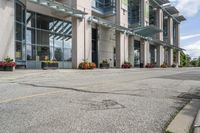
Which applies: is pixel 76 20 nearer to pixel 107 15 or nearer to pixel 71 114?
pixel 107 15

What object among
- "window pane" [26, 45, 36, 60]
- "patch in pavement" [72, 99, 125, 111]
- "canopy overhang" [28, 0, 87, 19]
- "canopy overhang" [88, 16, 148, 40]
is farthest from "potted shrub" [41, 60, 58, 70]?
"patch in pavement" [72, 99, 125, 111]

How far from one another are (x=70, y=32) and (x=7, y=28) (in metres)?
13.5

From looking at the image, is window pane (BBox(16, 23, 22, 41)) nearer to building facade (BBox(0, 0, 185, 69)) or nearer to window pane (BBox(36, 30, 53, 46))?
building facade (BBox(0, 0, 185, 69))

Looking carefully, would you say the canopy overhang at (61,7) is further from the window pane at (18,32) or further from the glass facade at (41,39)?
the window pane at (18,32)

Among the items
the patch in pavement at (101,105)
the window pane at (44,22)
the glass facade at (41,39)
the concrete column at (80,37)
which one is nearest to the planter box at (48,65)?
the glass facade at (41,39)

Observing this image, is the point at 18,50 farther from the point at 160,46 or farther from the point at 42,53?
the point at 160,46

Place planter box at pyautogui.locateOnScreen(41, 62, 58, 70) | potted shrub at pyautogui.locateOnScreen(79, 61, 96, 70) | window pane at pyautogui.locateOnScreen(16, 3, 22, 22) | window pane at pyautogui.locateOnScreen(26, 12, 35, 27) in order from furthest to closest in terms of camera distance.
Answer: potted shrub at pyautogui.locateOnScreen(79, 61, 96, 70) < window pane at pyautogui.locateOnScreen(26, 12, 35, 27) < planter box at pyautogui.locateOnScreen(41, 62, 58, 70) < window pane at pyautogui.locateOnScreen(16, 3, 22, 22)

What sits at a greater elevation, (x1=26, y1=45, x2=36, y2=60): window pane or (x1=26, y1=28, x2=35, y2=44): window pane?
(x1=26, y1=28, x2=35, y2=44): window pane

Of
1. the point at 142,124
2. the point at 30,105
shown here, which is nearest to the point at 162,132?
the point at 142,124

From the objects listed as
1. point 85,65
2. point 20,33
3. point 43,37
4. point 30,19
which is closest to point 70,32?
point 43,37

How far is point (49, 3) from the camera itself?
80.2 ft

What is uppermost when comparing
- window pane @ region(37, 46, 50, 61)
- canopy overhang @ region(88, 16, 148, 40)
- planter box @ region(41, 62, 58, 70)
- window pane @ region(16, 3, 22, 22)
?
canopy overhang @ region(88, 16, 148, 40)

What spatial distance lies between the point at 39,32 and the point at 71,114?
24088mm

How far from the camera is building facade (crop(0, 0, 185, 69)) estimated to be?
22906 mm
